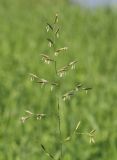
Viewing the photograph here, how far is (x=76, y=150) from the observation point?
4277 millimetres

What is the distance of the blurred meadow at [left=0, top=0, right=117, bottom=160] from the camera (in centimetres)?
429

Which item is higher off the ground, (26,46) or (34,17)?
(34,17)

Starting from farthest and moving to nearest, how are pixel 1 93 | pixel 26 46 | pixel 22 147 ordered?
pixel 26 46, pixel 1 93, pixel 22 147

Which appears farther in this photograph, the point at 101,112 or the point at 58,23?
the point at 101,112

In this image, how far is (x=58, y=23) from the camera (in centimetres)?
223

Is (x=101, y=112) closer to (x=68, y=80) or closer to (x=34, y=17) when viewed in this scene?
(x=68, y=80)

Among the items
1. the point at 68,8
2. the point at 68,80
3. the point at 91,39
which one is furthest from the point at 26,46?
the point at 68,8

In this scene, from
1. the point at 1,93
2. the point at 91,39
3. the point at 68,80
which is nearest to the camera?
the point at 1,93

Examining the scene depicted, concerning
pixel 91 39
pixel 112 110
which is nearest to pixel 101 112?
pixel 112 110

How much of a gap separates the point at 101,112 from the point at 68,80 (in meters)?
1.95

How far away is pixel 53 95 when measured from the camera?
6.05 meters

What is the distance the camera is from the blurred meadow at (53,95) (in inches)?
169

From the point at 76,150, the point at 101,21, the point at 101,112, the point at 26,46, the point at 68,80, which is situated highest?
the point at 101,21

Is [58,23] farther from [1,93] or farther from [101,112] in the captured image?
Result: [101,112]
